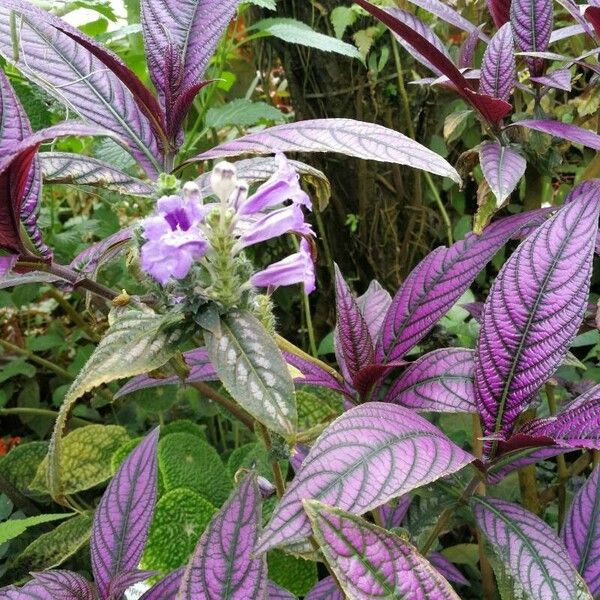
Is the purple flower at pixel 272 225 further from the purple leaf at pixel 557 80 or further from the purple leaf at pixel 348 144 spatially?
the purple leaf at pixel 557 80

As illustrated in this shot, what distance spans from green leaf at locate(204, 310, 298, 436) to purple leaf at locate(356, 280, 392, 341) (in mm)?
358

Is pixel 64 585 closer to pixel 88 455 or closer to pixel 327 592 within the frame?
pixel 327 592

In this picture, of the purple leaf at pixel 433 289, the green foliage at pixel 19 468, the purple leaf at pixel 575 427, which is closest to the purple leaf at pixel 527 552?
the purple leaf at pixel 575 427

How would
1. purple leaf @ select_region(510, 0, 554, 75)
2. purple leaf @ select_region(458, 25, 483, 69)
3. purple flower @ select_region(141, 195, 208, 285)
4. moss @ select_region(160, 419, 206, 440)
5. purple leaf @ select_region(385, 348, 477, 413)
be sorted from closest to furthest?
purple flower @ select_region(141, 195, 208, 285), purple leaf @ select_region(385, 348, 477, 413), purple leaf @ select_region(510, 0, 554, 75), purple leaf @ select_region(458, 25, 483, 69), moss @ select_region(160, 419, 206, 440)

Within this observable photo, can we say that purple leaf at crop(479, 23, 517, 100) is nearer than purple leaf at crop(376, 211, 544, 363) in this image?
No

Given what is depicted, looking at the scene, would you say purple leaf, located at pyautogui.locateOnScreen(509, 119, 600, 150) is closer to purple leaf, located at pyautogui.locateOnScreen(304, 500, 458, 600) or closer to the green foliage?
purple leaf, located at pyautogui.locateOnScreen(304, 500, 458, 600)

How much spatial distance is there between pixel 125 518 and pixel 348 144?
0.49 m

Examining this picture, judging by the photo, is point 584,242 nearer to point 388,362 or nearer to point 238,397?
point 388,362

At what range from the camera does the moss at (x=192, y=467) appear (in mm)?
1061

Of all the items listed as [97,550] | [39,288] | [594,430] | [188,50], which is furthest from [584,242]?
[39,288]

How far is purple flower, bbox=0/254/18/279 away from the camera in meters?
0.61

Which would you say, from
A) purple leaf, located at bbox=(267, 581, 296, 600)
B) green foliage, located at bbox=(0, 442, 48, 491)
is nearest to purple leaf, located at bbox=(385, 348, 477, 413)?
purple leaf, located at bbox=(267, 581, 296, 600)

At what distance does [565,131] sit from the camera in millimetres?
816

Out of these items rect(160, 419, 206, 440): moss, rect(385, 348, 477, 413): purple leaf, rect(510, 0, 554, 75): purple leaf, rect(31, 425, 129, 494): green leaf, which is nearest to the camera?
rect(385, 348, 477, 413): purple leaf
